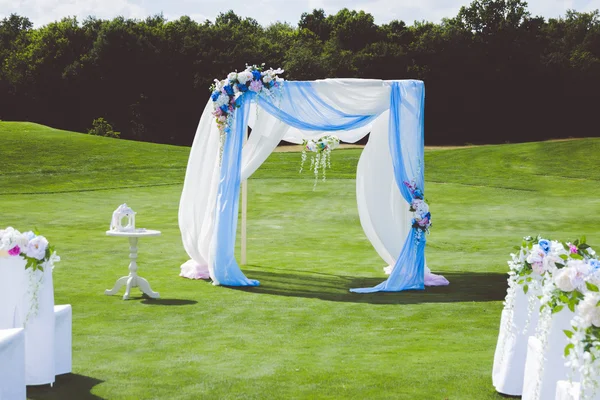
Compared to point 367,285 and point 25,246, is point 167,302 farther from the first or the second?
point 25,246

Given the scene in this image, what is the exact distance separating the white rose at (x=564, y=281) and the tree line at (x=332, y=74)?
3354 cm

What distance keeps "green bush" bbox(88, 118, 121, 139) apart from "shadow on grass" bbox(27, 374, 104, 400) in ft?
96.6

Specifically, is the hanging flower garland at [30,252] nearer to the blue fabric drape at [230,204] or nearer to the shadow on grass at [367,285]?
the shadow on grass at [367,285]

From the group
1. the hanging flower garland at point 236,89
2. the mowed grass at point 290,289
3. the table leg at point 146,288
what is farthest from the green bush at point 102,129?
the table leg at point 146,288

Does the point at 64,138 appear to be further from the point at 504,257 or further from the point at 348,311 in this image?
the point at 348,311

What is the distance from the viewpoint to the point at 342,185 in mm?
21594

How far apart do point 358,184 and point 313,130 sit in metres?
1.01

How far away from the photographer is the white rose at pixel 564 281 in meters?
3.80

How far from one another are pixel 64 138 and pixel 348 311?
22154mm

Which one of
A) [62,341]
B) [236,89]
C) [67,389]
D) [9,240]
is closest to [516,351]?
[67,389]

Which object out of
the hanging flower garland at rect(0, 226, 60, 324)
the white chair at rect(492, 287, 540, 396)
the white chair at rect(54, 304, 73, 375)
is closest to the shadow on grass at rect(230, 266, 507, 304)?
the white chair at rect(492, 287, 540, 396)

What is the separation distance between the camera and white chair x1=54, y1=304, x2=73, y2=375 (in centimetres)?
598

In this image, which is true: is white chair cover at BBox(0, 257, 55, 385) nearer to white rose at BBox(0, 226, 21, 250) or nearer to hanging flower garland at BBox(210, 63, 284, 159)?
white rose at BBox(0, 226, 21, 250)

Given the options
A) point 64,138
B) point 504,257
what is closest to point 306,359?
point 504,257
